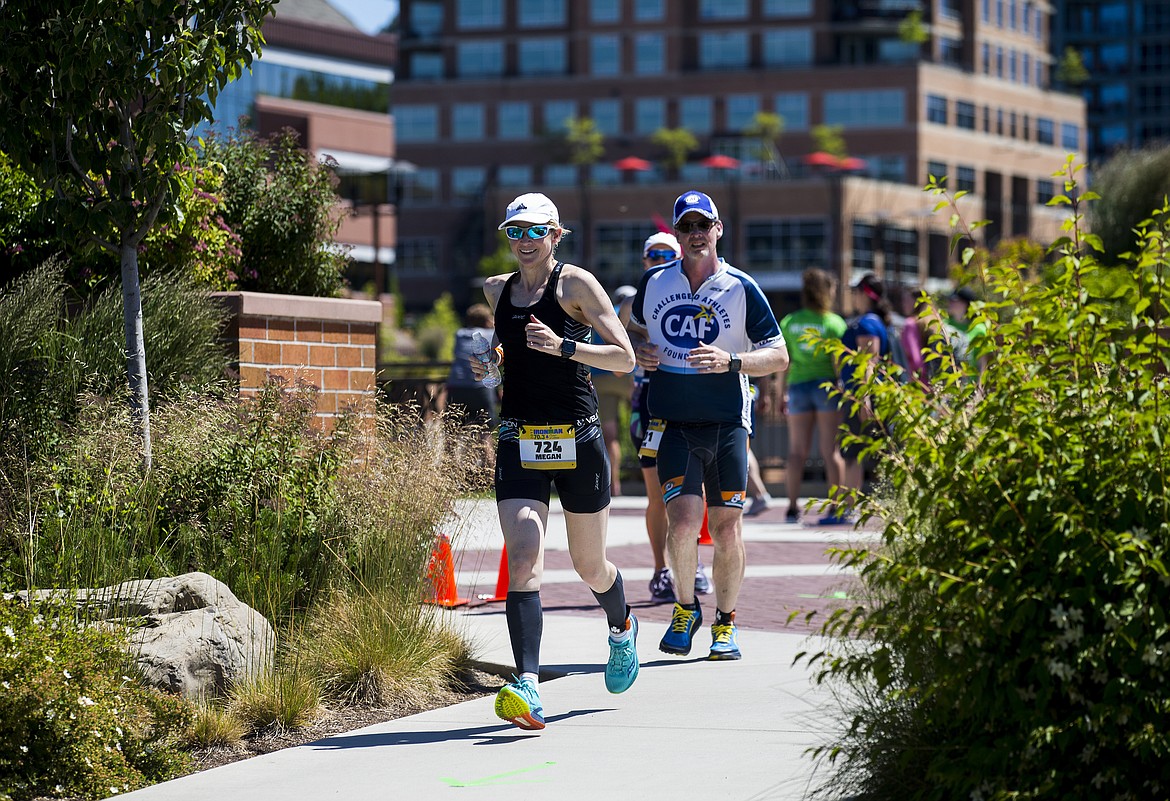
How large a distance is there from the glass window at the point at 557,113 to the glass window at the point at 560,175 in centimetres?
243

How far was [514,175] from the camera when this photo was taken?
10400 cm

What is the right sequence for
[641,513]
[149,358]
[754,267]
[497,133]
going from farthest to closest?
[497,133] → [754,267] → [641,513] → [149,358]

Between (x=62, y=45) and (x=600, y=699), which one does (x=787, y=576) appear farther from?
(x=62, y=45)

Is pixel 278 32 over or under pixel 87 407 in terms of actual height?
over

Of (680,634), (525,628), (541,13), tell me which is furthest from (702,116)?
(525,628)

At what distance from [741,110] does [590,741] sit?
9626 cm

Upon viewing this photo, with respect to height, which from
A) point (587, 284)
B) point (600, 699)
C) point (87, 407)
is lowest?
point (600, 699)

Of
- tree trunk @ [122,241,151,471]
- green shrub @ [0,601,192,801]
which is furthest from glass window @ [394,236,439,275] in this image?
green shrub @ [0,601,192,801]

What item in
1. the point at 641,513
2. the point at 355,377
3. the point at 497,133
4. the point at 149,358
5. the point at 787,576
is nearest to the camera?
the point at 149,358

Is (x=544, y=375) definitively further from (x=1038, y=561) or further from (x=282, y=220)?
(x=282, y=220)

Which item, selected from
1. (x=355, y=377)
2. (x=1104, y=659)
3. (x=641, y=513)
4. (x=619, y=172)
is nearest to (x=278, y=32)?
(x=619, y=172)

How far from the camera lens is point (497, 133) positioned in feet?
347

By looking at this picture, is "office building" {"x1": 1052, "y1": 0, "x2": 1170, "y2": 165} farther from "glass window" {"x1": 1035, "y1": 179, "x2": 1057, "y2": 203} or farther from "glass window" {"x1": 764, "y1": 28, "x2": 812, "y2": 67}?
"glass window" {"x1": 764, "y1": 28, "x2": 812, "y2": 67}

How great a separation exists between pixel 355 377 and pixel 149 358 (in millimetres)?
1847
